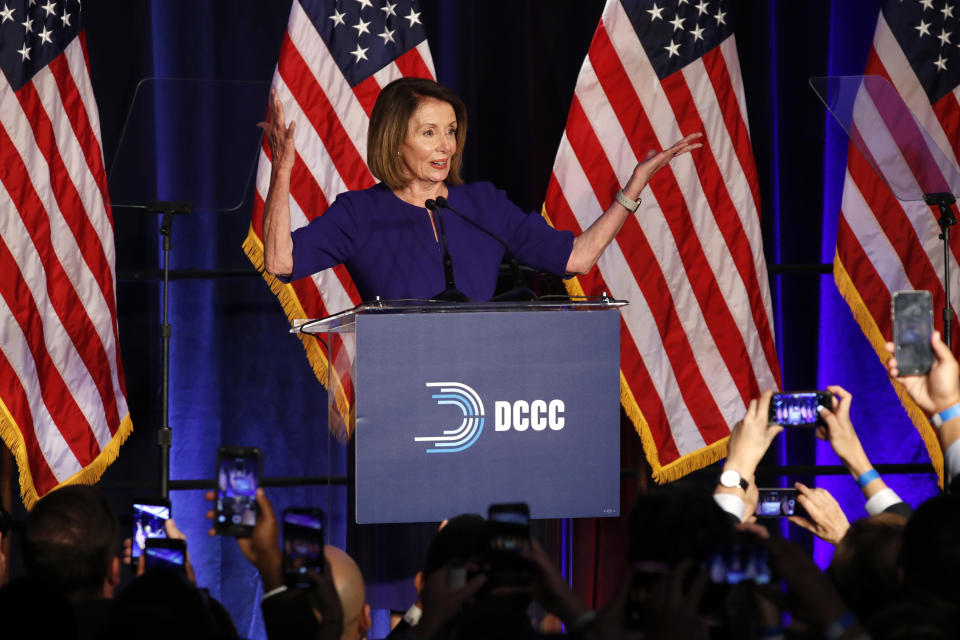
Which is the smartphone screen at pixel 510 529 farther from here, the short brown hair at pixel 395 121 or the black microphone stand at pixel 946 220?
the black microphone stand at pixel 946 220

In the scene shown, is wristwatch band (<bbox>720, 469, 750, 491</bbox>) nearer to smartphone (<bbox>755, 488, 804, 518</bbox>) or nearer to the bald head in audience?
smartphone (<bbox>755, 488, 804, 518</bbox>)

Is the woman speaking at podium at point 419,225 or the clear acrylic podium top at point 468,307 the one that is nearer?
the clear acrylic podium top at point 468,307

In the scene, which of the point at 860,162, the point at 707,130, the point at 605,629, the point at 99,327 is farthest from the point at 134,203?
the point at 605,629

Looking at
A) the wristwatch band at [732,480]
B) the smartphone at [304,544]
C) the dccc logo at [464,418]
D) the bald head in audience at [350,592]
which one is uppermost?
the dccc logo at [464,418]

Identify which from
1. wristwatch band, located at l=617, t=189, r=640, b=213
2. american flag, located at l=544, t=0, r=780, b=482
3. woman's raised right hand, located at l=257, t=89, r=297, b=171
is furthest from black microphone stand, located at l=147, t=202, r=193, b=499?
wristwatch band, located at l=617, t=189, r=640, b=213

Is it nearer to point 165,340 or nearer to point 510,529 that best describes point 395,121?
point 165,340

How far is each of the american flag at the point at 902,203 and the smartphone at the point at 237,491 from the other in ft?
10.4

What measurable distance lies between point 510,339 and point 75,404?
242 centimetres

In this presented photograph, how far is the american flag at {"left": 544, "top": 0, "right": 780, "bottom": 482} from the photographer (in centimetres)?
447

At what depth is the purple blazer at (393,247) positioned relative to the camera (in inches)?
126

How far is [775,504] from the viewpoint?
2.37 meters

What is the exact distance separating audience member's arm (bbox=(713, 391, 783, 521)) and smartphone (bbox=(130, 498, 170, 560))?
39.6 inches

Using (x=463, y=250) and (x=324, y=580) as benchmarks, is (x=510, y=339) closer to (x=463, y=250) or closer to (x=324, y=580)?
(x=324, y=580)

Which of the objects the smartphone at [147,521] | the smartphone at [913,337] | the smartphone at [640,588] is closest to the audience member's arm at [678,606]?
the smartphone at [640,588]
